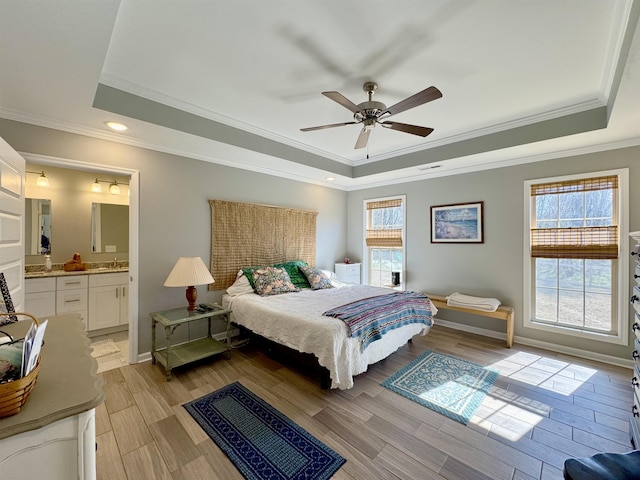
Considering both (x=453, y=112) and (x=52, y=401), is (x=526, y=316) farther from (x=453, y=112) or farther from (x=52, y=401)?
(x=52, y=401)

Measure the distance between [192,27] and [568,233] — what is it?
439 centimetres

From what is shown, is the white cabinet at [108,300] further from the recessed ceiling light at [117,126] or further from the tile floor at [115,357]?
A: the recessed ceiling light at [117,126]

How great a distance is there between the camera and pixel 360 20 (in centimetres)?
176

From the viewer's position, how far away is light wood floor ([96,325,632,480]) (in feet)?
5.62

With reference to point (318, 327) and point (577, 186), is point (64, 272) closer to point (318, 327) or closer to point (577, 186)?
point (318, 327)

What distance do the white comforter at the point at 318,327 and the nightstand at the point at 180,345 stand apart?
1.15ft

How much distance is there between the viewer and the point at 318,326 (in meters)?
2.48

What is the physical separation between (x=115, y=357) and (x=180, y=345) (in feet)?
2.55

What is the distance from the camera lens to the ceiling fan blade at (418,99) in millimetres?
1900

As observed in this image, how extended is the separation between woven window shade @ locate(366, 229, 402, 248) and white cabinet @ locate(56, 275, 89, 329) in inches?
176

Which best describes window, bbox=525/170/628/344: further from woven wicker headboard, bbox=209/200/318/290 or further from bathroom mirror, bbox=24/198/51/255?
bathroom mirror, bbox=24/198/51/255

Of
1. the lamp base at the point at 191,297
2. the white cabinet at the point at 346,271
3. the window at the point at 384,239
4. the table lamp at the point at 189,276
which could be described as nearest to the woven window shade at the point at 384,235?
the window at the point at 384,239

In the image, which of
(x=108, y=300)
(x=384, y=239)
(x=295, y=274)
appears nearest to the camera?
(x=108, y=300)

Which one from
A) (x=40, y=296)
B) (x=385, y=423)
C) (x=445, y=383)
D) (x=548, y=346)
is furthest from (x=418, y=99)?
(x=40, y=296)
